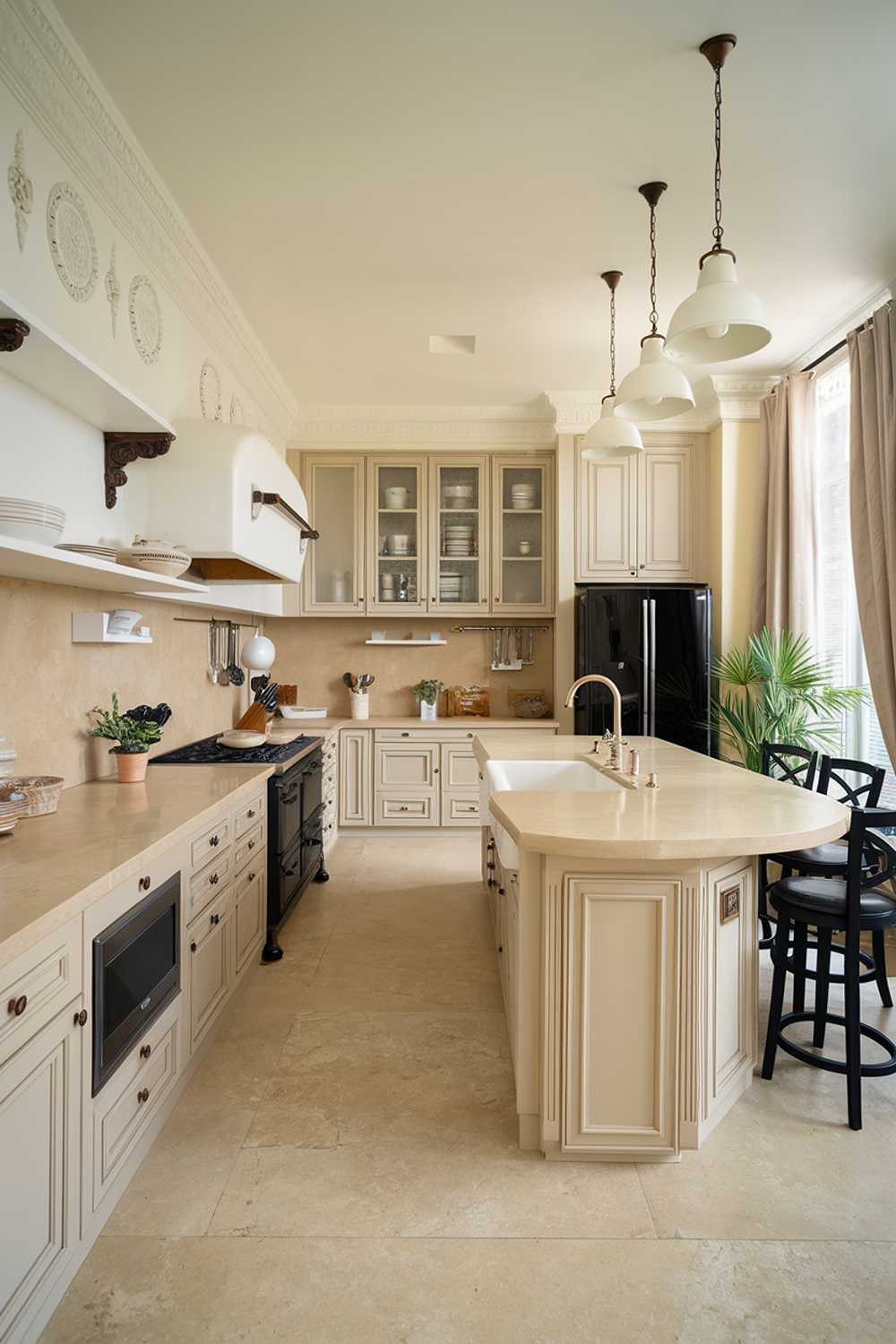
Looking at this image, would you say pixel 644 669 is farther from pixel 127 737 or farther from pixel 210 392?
pixel 127 737

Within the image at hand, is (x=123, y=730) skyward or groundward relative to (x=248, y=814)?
skyward

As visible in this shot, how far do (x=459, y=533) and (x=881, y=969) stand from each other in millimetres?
3933

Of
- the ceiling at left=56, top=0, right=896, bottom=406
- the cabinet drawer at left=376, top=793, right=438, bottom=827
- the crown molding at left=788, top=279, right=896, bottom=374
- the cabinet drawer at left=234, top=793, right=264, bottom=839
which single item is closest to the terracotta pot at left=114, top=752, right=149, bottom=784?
the cabinet drawer at left=234, top=793, right=264, bottom=839

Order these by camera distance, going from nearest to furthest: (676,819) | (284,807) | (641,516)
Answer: (676,819) < (284,807) < (641,516)

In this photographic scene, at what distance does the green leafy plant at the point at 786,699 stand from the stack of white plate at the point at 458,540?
2069 millimetres

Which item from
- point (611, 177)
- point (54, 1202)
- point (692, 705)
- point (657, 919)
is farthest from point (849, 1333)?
point (692, 705)

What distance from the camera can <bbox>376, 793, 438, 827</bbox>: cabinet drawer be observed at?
5535 mm

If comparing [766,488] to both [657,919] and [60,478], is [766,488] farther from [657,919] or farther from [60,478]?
[60,478]

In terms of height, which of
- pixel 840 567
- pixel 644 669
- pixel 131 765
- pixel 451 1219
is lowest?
pixel 451 1219

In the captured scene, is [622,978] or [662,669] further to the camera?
[662,669]

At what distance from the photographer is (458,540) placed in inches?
226

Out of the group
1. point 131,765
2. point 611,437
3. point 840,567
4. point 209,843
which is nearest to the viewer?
point 209,843

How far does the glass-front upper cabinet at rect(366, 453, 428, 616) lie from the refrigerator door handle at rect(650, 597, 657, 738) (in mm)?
1639

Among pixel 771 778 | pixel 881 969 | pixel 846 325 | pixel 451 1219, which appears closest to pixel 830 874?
pixel 881 969
